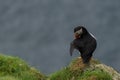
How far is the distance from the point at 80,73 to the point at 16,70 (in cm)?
219

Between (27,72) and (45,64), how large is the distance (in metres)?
66.3

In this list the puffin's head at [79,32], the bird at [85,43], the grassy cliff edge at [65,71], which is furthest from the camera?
the bird at [85,43]

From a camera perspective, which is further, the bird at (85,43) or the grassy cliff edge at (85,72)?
the bird at (85,43)

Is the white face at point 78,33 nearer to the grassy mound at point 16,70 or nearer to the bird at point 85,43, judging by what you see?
the bird at point 85,43

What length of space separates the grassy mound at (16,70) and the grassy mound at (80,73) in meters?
0.60

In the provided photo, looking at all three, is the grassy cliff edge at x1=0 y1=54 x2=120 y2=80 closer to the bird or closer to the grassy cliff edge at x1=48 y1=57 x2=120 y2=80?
the grassy cliff edge at x1=48 y1=57 x2=120 y2=80

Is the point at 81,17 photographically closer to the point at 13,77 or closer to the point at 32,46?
the point at 32,46

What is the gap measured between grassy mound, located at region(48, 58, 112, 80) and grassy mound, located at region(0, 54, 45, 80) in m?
0.60


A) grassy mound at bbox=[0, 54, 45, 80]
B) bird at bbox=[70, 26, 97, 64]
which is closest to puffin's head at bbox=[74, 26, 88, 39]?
bird at bbox=[70, 26, 97, 64]

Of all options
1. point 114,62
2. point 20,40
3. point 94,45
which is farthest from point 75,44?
point 20,40

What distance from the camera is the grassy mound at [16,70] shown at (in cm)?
2514

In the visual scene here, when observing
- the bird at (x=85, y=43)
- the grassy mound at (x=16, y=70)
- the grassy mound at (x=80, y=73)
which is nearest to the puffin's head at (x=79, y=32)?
the bird at (x=85, y=43)

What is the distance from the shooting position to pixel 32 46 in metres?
99.9

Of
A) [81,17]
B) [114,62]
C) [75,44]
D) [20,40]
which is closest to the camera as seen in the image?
[75,44]
